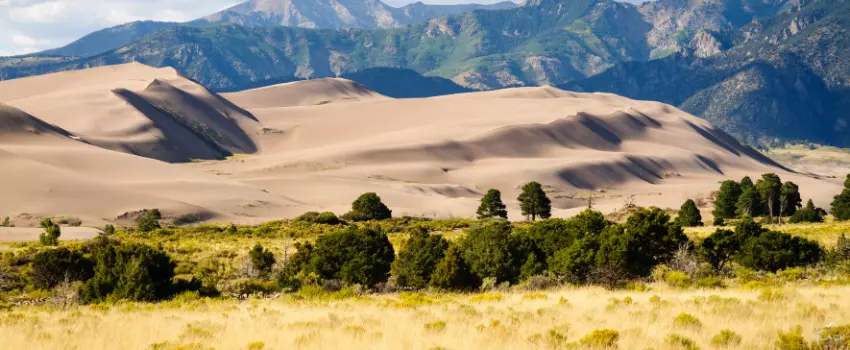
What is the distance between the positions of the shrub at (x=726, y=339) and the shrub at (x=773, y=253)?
21.1 metres

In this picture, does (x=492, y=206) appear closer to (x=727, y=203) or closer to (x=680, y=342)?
(x=727, y=203)

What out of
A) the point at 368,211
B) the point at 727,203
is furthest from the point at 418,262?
the point at 727,203

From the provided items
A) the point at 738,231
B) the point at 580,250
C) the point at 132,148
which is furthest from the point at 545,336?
the point at 132,148

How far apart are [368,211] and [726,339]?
7460 cm

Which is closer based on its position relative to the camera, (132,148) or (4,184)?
(4,184)

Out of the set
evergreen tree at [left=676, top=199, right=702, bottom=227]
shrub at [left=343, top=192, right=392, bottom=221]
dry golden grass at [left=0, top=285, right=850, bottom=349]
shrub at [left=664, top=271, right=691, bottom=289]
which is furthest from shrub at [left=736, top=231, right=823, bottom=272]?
shrub at [left=343, top=192, right=392, bottom=221]

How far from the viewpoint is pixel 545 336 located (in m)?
13.3

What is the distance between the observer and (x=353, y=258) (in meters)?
32.9

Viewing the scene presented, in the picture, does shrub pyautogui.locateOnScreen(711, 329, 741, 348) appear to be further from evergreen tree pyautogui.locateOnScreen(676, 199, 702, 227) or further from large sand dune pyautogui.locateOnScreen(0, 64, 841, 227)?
large sand dune pyautogui.locateOnScreen(0, 64, 841, 227)

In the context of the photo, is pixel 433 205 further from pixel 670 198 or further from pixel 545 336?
pixel 545 336

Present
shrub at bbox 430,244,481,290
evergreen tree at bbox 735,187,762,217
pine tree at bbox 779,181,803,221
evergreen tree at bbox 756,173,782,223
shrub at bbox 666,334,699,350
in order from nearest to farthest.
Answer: shrub at bbox 666,334,699,350
shrub at bbox 430,244,481,290
pine tree at bbox 779,181,803,221
evergreen tree at bbox 735,187,762,217
evergreen tree at bbox 756,173,782,223

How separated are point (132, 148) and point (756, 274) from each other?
169621 mm

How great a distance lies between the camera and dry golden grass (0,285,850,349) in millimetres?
13133

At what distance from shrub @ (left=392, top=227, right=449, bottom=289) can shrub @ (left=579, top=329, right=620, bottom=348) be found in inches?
731
